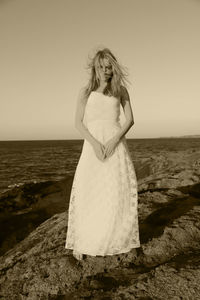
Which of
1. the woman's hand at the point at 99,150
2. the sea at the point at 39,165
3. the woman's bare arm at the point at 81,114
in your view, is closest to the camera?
the woman's hand at the point at 99,150

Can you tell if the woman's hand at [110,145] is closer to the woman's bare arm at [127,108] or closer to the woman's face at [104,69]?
the woman's bare arm at [127,108]

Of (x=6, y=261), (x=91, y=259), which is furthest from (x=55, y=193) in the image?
(x=91, y=259)

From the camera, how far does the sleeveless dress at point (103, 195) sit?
144 inches

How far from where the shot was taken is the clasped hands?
3.61 m

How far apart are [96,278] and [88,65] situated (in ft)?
10.1

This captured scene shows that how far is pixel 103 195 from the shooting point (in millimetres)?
3729

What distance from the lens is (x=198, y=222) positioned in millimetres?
5109

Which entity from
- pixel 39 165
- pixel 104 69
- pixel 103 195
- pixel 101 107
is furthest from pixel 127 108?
pixel 39 165

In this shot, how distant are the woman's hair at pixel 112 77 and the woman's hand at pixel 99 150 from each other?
761mm

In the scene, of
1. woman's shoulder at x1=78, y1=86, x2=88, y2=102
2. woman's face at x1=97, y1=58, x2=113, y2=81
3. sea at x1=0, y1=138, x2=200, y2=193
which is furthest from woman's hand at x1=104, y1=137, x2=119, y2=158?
sea at x1=0, y1=138, x2=200, y2=193

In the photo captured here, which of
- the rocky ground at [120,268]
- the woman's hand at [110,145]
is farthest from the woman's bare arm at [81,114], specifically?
the rocky ground at [120,268]

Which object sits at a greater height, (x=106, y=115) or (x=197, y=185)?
(x=106, y=115)

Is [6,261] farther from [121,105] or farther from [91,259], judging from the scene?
[121,105]

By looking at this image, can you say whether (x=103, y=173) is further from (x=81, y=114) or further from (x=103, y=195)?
(x=81, y=114)
